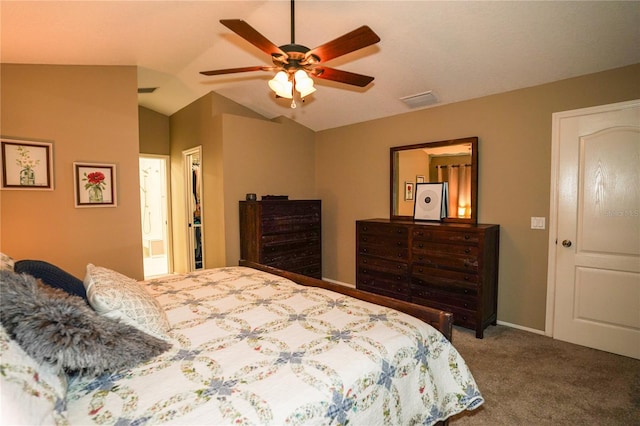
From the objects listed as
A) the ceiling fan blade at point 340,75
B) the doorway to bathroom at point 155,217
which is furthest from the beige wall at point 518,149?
the doorway to bathroom at point 155,217

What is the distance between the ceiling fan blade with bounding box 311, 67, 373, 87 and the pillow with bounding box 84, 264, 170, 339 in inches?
70.3

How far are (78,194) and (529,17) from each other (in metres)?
4.27

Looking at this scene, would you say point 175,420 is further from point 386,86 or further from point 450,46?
point 386,86

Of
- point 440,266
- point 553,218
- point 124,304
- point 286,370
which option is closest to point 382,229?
point 440,266

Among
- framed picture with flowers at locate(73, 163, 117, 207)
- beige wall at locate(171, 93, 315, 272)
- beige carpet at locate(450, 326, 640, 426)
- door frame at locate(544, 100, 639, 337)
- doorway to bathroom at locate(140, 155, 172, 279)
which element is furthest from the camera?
doorway to bathroom at locate(140, 155, 172, 279)

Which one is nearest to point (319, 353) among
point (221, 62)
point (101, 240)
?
point (101, 240)

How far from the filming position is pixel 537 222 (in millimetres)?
3080

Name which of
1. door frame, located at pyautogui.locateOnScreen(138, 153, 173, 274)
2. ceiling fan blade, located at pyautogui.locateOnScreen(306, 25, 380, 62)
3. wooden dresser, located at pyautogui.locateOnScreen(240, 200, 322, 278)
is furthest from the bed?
door frame, located at pyautogui.locateOnScreen(138, 153, 173, 274)

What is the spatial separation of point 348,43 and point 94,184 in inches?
117

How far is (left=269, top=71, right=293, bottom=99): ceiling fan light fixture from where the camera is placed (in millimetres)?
2131

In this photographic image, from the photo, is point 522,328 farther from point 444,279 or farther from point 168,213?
point 168,213

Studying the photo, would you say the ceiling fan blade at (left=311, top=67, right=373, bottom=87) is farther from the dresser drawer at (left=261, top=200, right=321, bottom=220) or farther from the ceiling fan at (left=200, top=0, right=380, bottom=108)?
the dresser drawer at (left=261, top=200, right=321, bottom=220)

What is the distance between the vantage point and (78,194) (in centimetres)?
316

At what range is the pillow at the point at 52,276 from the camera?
141 centimetres
